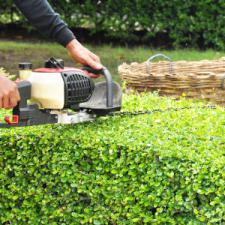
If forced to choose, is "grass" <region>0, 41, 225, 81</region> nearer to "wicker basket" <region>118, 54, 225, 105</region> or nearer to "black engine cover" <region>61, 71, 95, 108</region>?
"wicker basket" <region>118, 54, 225, 105</region>

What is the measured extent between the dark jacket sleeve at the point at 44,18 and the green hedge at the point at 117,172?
1.55 feet

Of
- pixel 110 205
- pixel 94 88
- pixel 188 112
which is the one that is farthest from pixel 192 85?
pixel 110 205

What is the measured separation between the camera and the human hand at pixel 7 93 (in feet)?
10.6

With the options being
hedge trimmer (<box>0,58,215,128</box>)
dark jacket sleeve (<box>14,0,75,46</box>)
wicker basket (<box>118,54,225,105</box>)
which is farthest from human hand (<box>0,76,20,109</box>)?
wicker basket (<box>118,54,225,105</box>)

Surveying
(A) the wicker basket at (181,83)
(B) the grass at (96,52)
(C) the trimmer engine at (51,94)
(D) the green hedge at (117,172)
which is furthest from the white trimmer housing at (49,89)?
(B) the grass at (96,52)

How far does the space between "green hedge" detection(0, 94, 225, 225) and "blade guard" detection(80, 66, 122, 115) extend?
0.10 meters

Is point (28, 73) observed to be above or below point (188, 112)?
above

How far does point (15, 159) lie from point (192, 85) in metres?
2.24

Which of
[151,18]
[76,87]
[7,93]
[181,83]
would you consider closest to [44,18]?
[76,87]

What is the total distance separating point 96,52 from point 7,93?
695 centimetres

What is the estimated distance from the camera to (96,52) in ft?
33.3

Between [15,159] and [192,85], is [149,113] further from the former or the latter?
[192,85]

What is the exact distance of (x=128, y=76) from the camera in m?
5.87

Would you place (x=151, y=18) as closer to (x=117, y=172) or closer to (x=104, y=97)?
(x=104, y=97)
